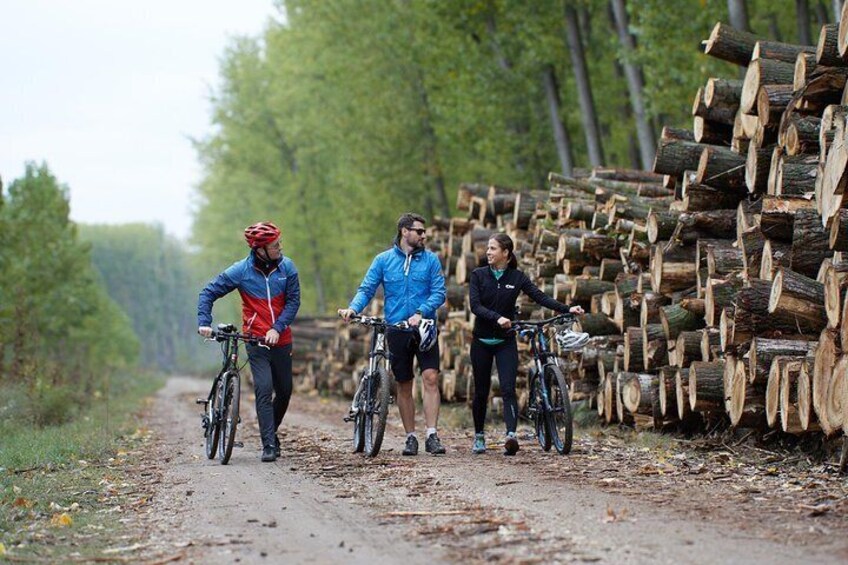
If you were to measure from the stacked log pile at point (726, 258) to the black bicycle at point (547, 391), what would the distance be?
1337mm

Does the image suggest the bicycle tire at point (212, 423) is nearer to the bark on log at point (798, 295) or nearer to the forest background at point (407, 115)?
the bark on log at point (798, 295)

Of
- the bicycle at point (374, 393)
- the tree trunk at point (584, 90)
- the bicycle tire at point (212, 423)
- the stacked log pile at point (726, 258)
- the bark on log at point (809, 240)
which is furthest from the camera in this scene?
the tree trunk at point (584, 90)

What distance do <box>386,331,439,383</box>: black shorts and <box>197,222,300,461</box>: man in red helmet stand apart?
0.97 m

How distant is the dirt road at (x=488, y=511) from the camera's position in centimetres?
592

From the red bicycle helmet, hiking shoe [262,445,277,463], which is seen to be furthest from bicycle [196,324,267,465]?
the red bicycle helmet

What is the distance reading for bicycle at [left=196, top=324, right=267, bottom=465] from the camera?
35.3 ft

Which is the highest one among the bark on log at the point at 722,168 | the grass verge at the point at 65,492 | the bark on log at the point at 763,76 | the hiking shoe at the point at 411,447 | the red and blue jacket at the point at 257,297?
the bark on log at the point at 763,76

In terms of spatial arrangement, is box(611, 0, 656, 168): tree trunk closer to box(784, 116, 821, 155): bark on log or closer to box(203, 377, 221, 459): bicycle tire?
box(784, 116, 821, 155): bark on log

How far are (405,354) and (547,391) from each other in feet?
4.55

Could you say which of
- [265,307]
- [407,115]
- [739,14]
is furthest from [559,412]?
[407,115]

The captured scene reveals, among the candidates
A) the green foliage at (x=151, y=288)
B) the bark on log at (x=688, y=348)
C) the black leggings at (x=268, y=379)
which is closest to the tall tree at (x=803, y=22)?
the bark on log at (x=688, y=348)

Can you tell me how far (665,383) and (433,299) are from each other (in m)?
2.55

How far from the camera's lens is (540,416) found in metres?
10.9

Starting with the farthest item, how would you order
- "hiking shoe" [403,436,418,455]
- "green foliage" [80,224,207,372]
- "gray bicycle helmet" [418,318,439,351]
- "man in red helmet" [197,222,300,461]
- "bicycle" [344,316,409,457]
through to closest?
"green foliage" [80,224,207,372] → "man in red helmet" [197,222,300,461] → "hiking shoe" [403,436,418,455] → "gray bicycle helmet" [418,318,439,351] → "bicycle" [344,316,409,457]
